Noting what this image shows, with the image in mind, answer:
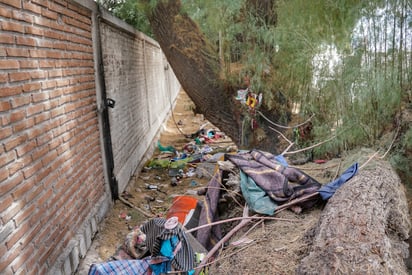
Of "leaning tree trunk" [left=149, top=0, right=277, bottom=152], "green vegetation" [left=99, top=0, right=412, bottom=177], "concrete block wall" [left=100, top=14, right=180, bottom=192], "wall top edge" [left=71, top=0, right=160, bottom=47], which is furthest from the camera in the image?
"leaning tree trunk" [left=149, top=0, right=277, bottom=152]

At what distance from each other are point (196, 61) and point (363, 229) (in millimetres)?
4322

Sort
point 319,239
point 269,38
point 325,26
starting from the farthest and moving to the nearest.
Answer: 1. point 269,38
2. point 325,26
3. point 319,239

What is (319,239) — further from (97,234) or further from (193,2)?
(193,2)

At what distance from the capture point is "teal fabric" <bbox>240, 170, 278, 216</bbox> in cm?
277

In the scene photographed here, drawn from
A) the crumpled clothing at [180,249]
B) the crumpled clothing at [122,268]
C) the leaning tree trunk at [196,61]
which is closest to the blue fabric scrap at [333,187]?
the crumpled clothing at [180,249]

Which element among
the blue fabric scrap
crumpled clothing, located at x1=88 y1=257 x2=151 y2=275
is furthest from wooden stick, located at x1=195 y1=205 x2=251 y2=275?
the blue fabric scrap

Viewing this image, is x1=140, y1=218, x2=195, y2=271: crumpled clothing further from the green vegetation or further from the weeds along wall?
the green vegetation

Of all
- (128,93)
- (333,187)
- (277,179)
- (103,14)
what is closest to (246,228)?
(277,179)

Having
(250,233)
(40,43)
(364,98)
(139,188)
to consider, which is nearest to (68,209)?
(40,43)

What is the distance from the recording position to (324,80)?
4.30 meters

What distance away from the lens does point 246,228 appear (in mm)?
2787

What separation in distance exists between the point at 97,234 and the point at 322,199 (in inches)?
98.5

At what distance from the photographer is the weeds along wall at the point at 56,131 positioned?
2078 millimetres

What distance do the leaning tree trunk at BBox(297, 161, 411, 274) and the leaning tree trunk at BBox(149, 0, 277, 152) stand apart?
2987mm
